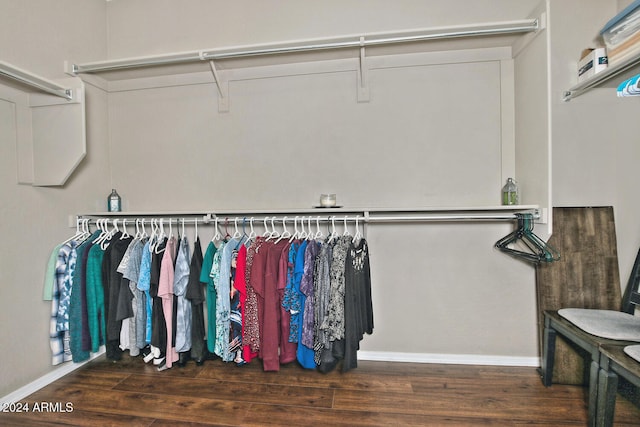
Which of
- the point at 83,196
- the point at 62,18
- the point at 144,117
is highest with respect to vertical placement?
the point at 62,18

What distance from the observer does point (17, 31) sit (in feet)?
6.27

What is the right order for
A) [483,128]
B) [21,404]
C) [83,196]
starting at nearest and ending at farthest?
[21,404] < [483,128] < [83,196]

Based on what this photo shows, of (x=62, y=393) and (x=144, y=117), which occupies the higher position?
(x=144, y=117)

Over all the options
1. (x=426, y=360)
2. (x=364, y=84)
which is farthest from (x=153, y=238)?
(x=426, y=360)

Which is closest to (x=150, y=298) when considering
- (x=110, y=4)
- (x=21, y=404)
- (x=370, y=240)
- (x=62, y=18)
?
(x=21, y=404)

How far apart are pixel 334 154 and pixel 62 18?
6.82ft

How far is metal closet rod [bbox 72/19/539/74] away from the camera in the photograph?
6.06ft

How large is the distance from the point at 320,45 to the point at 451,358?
225 cm

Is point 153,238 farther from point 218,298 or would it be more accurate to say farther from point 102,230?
point 218,298

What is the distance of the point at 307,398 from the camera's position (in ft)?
5.98

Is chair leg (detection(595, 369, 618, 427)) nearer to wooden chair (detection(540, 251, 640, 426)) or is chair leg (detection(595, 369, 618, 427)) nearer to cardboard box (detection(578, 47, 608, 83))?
wooden chair (detection(540, 251, 640, 426))

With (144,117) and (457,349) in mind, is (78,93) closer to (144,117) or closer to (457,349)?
(144,117)

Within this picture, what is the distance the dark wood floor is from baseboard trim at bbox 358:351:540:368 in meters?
0.05

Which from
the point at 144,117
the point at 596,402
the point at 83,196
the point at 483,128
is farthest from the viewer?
the point at 144,117
